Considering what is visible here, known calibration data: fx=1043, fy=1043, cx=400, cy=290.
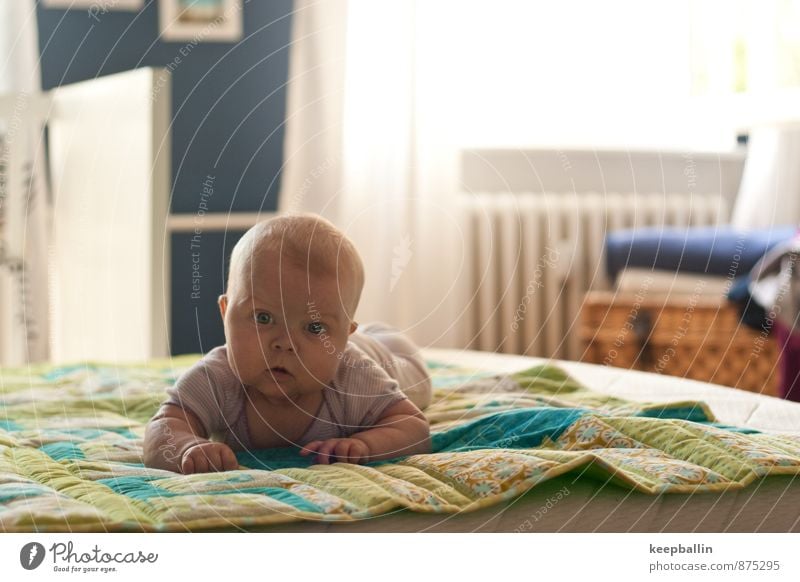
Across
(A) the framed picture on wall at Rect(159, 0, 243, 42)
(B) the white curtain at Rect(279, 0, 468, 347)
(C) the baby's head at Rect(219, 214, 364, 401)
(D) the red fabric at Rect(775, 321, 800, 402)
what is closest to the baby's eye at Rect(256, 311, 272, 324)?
(C) the baby's head at Rect(219, 214, 364, 401)

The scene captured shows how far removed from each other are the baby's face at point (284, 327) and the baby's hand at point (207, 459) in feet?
0.27

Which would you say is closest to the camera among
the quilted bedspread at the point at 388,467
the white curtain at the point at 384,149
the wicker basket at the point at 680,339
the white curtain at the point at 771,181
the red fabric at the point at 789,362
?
the quilted bedspread at the point at 388,467

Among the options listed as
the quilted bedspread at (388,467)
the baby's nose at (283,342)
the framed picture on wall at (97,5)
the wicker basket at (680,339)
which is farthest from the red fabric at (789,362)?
the framed picture on wall at (97,5)

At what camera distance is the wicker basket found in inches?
85.4

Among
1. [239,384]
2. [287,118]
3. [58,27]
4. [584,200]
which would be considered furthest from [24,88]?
[239,384]

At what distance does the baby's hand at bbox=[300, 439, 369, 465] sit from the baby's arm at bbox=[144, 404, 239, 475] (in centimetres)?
7

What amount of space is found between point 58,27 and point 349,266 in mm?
1854

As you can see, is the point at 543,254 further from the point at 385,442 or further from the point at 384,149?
the point at 385,442

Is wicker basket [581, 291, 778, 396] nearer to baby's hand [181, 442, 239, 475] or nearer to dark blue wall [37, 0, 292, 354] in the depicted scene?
dark blue wall [37, 0, 292, 354]

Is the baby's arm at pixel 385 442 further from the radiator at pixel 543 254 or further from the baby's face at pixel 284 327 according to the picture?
the radiator at pixel 543 254

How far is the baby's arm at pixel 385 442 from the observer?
0.86 metres

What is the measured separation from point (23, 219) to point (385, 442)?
1.55 m

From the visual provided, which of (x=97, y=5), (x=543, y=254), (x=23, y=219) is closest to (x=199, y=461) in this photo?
(x=23, y=219)
